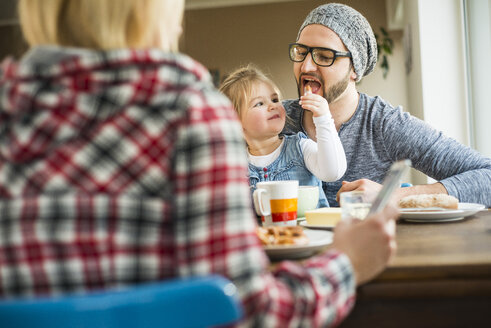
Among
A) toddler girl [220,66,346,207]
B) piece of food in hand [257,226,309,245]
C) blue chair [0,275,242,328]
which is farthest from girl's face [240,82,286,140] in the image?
blue chair [0,275,242,328]

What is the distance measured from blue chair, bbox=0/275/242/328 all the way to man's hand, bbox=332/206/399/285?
0.99ft

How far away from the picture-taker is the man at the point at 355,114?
6.89ft

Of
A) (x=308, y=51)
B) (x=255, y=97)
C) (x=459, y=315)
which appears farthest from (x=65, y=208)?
(x=308, y=51)

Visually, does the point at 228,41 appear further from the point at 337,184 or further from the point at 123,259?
the point at 123,259

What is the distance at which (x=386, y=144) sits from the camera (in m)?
2.20

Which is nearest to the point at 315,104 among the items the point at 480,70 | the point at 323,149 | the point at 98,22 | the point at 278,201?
the point at 323,149

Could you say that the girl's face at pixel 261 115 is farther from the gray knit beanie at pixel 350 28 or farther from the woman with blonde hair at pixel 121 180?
the woman with blonde hair at pixel 121 180

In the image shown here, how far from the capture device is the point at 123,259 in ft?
1.89

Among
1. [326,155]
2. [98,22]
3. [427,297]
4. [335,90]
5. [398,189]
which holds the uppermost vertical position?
[335,90]

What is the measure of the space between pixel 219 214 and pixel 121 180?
12 cm

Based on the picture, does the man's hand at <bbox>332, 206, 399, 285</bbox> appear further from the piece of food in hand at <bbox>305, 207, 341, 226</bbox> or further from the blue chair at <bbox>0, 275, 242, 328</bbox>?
the piece of food in hand at <bbox>305, 207, 341, 226</bbox>

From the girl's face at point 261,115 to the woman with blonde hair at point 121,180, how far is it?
4.76ft

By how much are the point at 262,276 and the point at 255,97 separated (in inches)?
62.5

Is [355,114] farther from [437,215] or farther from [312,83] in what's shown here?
[437,215]
